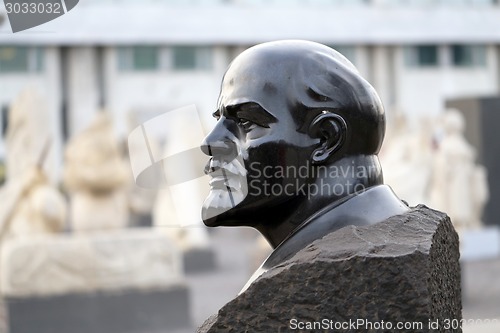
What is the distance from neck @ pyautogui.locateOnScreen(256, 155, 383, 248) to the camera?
7.78ft

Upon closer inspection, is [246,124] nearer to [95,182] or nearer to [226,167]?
A: [226,167]

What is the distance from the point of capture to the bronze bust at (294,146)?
2330 mm

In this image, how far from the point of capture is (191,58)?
29188mm

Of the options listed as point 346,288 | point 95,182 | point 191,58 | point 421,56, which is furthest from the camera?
point 421,56

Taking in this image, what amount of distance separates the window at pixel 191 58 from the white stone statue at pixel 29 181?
18.0 meters

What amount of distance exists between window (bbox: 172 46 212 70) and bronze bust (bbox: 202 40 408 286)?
26.8m

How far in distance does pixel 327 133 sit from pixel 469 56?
30.4 meters

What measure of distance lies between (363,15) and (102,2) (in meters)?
8.82

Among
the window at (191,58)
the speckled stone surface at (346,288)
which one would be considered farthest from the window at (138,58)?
the speckled stone surface at (346,288)

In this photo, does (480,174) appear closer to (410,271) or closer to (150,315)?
(150,315)

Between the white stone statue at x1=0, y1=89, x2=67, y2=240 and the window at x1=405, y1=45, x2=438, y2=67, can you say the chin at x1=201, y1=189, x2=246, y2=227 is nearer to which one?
the white stone statue at x1=0, y1=89, x2=67, y2=240

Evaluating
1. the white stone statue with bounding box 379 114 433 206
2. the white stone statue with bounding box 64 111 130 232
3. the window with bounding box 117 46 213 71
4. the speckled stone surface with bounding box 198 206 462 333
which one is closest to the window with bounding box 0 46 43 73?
the window with bounding box 117 46 213 71

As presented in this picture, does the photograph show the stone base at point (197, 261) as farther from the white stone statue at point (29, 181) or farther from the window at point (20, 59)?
the window at point (20, 59)

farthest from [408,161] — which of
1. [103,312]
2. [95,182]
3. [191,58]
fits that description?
[191,58]
